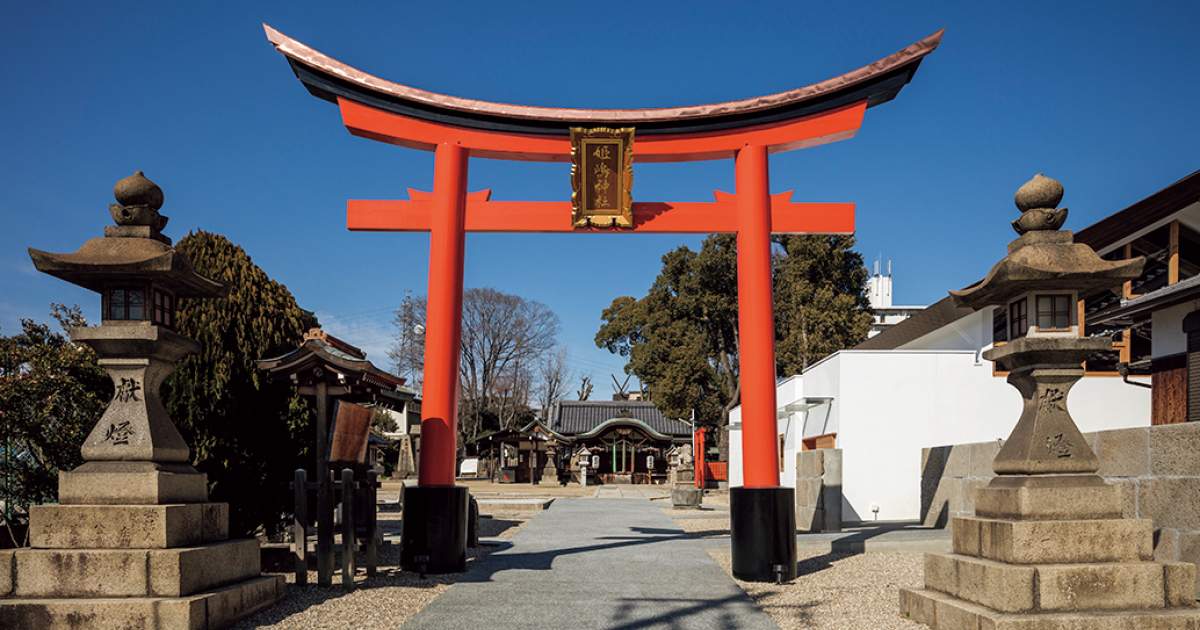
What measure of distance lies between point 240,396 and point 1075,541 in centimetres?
863

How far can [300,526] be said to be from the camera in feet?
25.3

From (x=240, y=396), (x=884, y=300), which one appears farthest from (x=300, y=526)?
(x=884, y=300)

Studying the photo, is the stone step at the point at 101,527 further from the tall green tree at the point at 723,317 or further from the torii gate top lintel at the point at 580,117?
the tall green tree at the point at 723,317

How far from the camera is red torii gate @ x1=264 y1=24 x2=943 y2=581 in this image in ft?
29.0

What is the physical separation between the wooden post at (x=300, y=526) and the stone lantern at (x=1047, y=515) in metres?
5.66

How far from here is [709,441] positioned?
40062 mm

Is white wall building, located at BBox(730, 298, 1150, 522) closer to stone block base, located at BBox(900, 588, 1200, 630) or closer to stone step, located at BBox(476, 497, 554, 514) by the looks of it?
stone step, located at BBox(476, 497, 554, 514)

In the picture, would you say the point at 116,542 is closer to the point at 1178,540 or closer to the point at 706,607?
the point at 706,607

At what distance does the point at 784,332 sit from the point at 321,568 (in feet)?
77.7

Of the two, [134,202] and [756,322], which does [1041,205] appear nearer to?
[756,322]

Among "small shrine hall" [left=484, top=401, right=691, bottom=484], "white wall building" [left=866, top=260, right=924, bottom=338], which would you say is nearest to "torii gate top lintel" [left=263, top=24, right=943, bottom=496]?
"small shrine hall" [left=484, top=401, right=691, bottom=484]

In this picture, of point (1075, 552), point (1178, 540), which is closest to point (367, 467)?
point (1075, 552)

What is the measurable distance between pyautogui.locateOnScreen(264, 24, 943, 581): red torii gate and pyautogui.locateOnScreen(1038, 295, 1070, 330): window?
327cm

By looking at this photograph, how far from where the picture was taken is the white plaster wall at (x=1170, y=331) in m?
12.1
